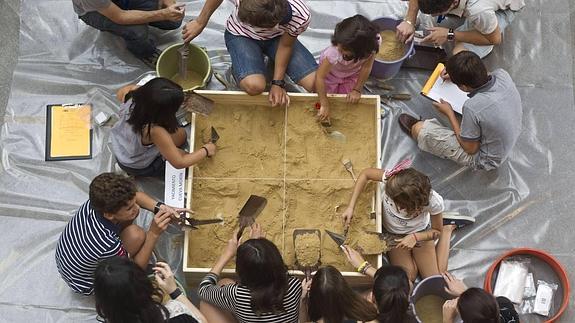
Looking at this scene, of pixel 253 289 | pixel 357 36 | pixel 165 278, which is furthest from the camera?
pixel 357 36

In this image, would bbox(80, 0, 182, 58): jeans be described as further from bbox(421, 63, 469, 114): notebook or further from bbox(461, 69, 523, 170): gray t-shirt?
bbox(461, 69, 523, 170): gray t-shirt

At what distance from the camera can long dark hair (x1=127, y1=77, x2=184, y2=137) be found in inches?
81.2

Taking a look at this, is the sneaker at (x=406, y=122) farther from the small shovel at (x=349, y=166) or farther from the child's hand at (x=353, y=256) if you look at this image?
the child's hand at (x=353, y=256)

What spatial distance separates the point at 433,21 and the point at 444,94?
0.39 meters

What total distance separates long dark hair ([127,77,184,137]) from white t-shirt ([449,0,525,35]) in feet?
4.23

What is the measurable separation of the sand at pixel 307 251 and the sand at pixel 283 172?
7cm

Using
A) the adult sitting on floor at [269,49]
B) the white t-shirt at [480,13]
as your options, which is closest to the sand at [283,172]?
the adult sitting on floor at [269,49]

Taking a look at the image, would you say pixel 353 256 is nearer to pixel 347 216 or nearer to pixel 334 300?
pixel 347 216

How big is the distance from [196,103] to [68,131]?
63 cm

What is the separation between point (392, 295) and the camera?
6.24ft

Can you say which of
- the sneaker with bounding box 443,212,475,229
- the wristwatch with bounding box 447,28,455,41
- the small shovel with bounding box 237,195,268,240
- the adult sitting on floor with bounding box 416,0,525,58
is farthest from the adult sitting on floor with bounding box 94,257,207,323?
the wristwatch with bounding box 447,28,455,41

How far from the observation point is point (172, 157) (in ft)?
7.38

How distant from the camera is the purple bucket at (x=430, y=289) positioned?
2234 mm

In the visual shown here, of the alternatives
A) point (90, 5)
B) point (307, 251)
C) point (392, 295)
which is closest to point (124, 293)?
point (307, 251)
